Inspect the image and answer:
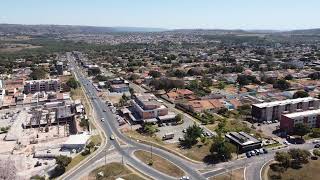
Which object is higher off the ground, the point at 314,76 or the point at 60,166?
the point at 314,76

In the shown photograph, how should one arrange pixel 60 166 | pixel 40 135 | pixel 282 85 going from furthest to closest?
1. pixel 282 85
2. pixel 40 135
3. pixel 60 166

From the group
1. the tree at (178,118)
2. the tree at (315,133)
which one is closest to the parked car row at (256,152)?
the tree at (315,133)

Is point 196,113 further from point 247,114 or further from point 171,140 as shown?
point 171,140

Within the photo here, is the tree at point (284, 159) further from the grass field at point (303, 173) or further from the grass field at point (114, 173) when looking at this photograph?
the grass field at point (114, 173)

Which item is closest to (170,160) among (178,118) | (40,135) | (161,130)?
(161,130)

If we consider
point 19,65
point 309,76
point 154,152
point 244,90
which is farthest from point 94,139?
point 19,65

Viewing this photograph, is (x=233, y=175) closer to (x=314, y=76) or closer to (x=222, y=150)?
(x=222, y=150)
